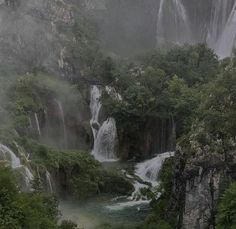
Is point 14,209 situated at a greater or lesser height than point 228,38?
lesser

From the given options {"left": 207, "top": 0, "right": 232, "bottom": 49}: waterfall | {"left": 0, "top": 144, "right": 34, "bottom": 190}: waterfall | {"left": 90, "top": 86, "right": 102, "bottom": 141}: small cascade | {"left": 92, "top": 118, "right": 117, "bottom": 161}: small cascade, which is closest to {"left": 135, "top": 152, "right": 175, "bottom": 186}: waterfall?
{"left": 92, "top": 118, "right": 117, "bottom": 161}: small cascade

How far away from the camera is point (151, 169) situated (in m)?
37.7

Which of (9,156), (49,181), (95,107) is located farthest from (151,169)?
(9,156)

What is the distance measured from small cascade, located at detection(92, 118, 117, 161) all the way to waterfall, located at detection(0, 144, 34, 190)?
37.0 ft

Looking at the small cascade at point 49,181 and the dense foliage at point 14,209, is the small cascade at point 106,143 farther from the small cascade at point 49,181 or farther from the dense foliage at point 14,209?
the dense foliage at point 14,209

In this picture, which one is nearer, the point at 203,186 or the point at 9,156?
the point at 203,186

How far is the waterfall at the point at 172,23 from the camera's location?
61.3m

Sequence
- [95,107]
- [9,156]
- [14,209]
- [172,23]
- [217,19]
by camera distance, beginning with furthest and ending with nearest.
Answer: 1. [172,23]
2. [217,19]
3. [95,107]
4. [9,156]
5. [14,209]

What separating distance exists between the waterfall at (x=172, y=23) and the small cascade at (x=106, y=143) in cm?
2125

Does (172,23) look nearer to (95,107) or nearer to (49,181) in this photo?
(95,107)

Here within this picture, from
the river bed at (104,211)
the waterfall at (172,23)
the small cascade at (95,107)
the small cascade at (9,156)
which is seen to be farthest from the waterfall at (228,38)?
the small cascade at (9,156)

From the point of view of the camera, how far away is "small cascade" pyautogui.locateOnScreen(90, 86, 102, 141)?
43300 mm

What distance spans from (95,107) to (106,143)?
3.75 m

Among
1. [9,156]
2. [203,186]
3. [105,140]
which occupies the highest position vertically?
[105,140]
